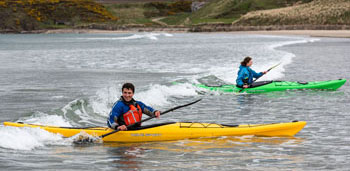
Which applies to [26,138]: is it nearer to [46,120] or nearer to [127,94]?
[127,94]

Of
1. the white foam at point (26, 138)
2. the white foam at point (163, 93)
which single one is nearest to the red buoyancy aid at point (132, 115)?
the white foam at point (26, 138)

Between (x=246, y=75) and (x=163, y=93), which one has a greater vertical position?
(x=246, y=75)

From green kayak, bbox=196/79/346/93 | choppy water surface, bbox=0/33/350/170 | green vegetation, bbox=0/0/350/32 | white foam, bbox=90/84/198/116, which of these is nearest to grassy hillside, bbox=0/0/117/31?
green vegetation, bbox=0/0/350/32

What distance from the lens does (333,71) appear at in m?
23.1

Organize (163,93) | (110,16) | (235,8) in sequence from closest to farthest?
1. (163,93)
2. (235,8)
3. (110,16)

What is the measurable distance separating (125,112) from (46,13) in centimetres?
16668

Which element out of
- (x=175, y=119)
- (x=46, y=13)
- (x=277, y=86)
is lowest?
(x=175, y=119)

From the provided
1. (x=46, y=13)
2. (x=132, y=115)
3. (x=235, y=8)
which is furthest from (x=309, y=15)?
(x=132, y=115)

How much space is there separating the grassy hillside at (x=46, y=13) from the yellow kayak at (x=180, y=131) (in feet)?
492

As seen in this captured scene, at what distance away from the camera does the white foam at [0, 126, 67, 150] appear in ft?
28.7

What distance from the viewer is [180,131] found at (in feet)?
30.0

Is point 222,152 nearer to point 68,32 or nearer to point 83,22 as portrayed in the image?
point 68,32

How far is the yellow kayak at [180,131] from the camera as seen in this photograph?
29.6 feet

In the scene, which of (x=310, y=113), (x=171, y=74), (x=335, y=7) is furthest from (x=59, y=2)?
(x=310, y=113)
